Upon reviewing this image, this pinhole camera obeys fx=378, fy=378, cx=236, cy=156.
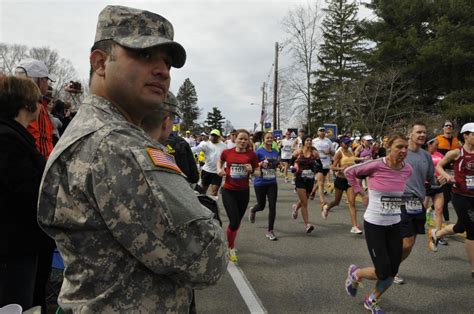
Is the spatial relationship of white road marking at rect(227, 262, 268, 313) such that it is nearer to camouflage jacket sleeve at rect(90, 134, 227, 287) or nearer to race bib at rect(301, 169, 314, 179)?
race bib at rect(301, 169, 314, 179)

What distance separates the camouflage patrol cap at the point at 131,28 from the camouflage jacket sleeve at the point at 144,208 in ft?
1.15

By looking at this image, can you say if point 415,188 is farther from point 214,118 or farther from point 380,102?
point 214,118

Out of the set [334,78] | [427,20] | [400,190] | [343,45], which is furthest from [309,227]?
[343,45]

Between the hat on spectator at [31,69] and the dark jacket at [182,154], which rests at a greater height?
the hat on spectator at [31,69]

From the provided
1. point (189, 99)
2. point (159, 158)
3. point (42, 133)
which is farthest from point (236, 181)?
point (189, 99)

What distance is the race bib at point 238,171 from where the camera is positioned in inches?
242

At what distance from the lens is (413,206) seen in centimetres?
489

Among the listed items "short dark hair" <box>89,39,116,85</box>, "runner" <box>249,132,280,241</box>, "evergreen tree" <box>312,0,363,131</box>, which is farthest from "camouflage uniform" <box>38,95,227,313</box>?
"evergreen tree" <box>312,0,363,131</box>

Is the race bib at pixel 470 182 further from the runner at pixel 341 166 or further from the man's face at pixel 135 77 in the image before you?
the man's face at pixel 135 77

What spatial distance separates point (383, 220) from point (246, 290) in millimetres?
1770

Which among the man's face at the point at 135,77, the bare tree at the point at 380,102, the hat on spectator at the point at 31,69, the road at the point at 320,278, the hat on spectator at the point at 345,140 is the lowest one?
the road at the point at 320,278

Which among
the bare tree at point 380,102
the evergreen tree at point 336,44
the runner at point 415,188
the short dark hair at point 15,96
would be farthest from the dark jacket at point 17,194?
the evergreen tree at point 336,44

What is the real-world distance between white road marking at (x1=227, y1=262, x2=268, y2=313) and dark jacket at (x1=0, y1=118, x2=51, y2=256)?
239 cm

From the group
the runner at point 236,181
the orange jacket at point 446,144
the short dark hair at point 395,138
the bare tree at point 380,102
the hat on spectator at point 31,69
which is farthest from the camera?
the bare tree at point 380,102
